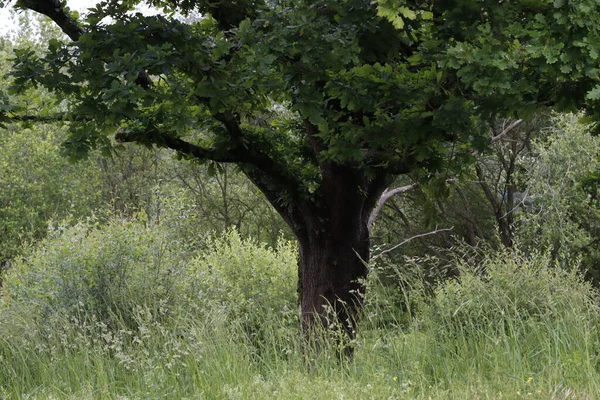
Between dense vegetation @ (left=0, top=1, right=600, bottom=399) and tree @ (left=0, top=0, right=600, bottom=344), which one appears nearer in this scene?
tree @ (left=0, top=0, right=600, bottom=344)

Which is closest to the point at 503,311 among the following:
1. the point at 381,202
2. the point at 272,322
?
the point at 272,322

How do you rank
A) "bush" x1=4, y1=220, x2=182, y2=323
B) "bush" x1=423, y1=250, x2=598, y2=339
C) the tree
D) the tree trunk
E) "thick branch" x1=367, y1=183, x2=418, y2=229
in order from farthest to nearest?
"bush" x1=4, y1=220, x2=182, y2=323, "thick branch" x1=367, y1=183, x2=418, y2=229, the tree trunk, "bush" x1=423, y1=250, x2=598, y2=339, the tree

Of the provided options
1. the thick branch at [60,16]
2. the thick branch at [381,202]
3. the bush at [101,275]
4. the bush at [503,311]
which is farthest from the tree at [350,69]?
the bush at [101,275]

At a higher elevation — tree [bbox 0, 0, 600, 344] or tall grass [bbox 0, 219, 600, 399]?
tree [bbox 0, 0, 600, 344]

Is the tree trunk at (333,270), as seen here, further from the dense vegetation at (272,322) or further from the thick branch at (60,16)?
the thick branch at (60,16)

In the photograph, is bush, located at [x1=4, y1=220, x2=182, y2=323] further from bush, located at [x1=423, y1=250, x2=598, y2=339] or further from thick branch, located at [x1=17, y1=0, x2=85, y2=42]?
bush, located at [x1=423, y1=250, x2=598, y2=339]

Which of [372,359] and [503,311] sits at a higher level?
[503,311]

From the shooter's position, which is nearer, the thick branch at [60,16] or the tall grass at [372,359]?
the tall grass at [372,359]

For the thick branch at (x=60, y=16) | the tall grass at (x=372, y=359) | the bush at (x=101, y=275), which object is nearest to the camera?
the tall grass at (x=372, y=359)

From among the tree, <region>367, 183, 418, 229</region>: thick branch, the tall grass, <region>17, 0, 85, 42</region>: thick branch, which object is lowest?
the tall grass

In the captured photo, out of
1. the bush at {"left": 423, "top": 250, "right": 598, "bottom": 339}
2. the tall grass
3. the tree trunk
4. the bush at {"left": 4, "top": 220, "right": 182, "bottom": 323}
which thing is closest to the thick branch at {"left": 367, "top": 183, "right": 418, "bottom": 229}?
the tree trunk

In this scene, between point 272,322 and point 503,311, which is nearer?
point 503,311

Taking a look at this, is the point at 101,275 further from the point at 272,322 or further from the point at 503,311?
the point at 503,311

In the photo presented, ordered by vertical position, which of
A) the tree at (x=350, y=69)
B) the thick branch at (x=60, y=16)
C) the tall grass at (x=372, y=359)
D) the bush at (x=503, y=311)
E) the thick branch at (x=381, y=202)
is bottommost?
the tall grass at (x=372, y=359)
